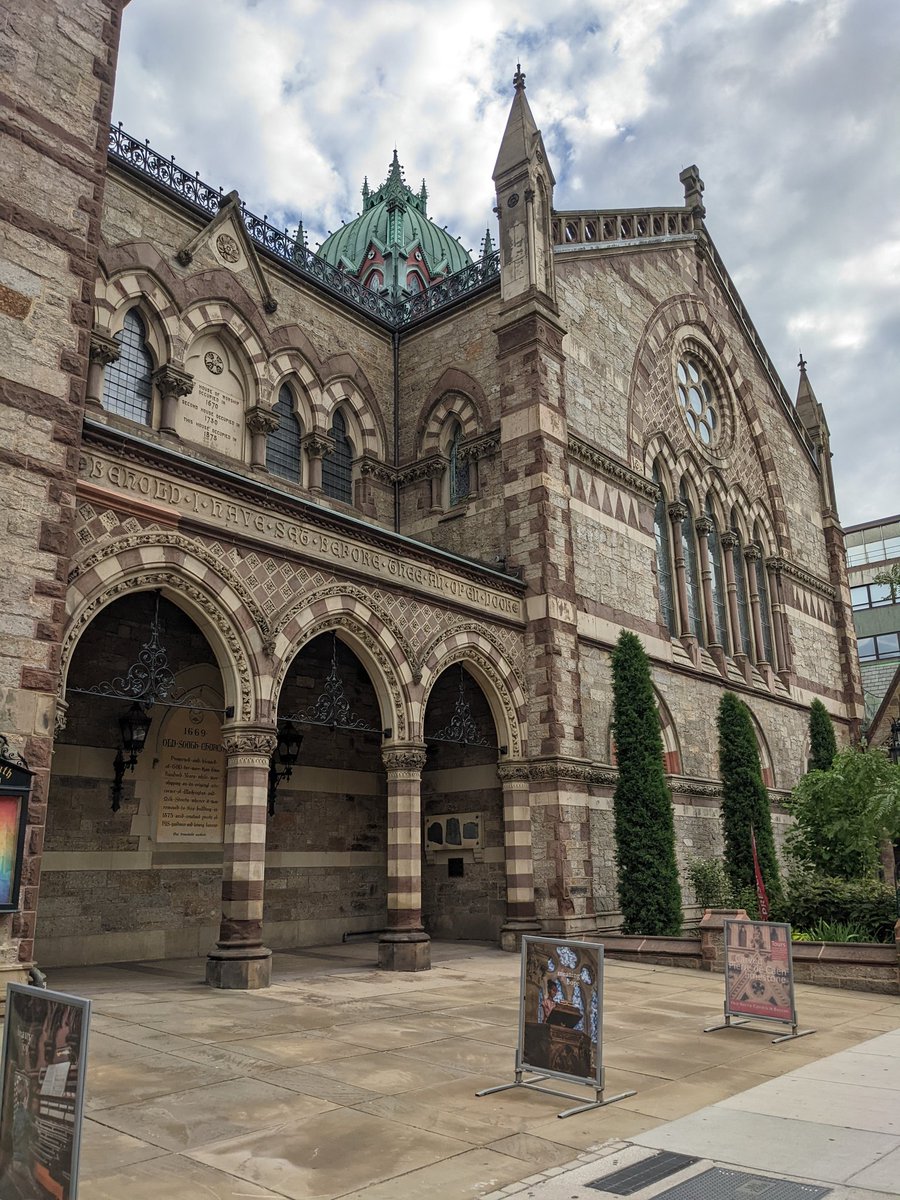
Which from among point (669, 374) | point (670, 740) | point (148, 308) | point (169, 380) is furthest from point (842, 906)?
point (148, 308)

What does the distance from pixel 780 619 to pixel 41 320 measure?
24668 mm

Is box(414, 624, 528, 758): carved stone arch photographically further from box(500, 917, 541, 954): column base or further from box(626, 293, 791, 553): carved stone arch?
box(626, 293, 791, 553): carved stone arch

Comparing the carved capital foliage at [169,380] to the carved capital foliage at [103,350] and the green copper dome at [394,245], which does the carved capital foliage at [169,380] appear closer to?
the carved capital foliage at [103,350]

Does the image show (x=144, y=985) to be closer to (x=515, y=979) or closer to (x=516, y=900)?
(x=515, y=979)

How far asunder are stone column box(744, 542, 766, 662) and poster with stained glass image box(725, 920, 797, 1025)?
1928cm

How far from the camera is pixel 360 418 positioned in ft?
72.0

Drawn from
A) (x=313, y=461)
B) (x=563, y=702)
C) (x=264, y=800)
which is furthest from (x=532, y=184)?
(x=264, y=800)

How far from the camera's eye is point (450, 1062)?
27.8 feet

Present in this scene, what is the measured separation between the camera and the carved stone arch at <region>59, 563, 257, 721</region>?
11406 mm

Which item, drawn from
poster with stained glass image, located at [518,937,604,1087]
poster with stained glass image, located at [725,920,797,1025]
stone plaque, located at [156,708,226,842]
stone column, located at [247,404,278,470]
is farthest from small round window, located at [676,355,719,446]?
poster with stained glass image, located at [518,937,604,1087]

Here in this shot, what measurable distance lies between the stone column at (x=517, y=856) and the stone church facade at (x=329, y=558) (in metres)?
0.06

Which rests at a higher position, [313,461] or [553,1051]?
[313,461]

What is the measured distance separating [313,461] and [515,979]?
1111 cm

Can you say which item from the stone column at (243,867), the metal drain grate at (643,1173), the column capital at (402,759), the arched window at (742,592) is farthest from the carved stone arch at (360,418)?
the metal drain grate at (643,1173)
